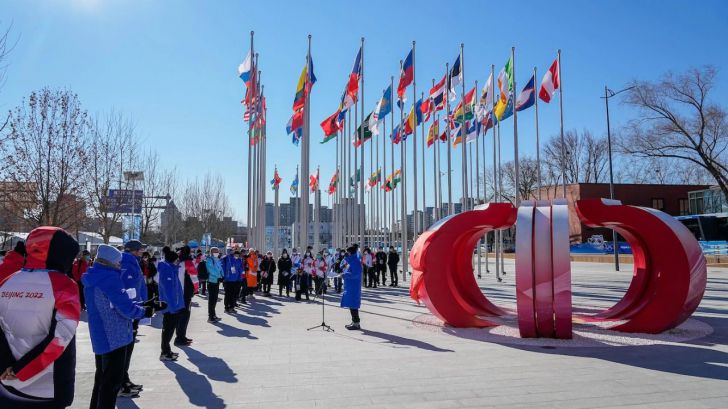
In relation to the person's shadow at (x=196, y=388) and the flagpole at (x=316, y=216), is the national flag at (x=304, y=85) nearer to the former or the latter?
the flagpole at (x=316, y=216)

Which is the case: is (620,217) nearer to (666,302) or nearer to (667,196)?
(666,302)

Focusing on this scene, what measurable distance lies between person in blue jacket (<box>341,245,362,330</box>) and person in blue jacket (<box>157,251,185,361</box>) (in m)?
3.97

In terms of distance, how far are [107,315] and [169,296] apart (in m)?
3.36

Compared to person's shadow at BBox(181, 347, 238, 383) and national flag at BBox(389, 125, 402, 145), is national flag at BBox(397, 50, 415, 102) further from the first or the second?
person's shadow at BBox(181, 347, 238, 383)

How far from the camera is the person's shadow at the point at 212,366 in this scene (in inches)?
283

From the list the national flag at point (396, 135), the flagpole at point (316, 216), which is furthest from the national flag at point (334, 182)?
the national flag at point (396, 135)

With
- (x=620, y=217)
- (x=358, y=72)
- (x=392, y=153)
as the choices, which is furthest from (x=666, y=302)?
(x=392, y=153)

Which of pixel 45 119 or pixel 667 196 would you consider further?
pixel 667 196

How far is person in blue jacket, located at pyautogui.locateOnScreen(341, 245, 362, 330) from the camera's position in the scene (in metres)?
11.4

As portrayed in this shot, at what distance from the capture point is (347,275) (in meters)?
11.6

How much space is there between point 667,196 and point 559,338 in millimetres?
56195

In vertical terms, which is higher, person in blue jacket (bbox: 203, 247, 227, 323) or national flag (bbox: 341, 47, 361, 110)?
national flag (bbox: 341, 47, 361, 110)

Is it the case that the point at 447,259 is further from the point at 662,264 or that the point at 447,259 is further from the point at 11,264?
the point at 11,264

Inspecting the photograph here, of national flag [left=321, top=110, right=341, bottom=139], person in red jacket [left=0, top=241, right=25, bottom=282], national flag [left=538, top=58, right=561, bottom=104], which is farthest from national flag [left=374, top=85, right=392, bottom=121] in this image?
person in red jacket [left=0, top=241, right=25, bottom=282]
